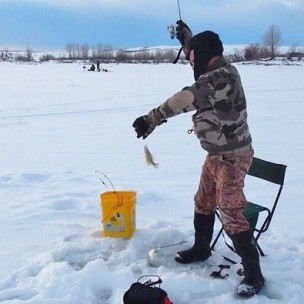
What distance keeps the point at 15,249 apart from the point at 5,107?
383 inches

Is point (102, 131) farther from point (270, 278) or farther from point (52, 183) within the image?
point (270, 278)

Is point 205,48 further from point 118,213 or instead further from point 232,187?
point 118,213

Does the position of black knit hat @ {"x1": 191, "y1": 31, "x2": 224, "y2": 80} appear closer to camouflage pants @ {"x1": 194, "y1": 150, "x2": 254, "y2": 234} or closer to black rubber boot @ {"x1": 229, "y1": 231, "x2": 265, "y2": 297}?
camouflage pants @ {"x1": 194, "y1": 150, "x2": 254, "y2": 234}

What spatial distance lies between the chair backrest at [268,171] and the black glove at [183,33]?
1151 millimetres

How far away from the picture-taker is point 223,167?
3240 millimetres

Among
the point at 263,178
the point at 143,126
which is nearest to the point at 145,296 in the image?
the point at 143,126

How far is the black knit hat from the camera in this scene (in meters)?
3.15

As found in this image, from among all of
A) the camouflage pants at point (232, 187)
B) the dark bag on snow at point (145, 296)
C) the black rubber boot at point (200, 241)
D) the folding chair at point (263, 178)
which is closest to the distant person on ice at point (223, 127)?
the camouflage pants at point (232, 187)

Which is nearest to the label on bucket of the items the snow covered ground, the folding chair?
the snow covered ground

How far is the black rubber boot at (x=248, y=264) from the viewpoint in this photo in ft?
10.5

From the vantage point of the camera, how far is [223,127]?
318 cm

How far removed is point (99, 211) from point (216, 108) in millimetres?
2259

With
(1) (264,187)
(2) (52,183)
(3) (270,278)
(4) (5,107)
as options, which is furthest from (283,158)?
(4) (5,107)

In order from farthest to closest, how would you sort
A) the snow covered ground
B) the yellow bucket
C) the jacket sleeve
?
1. the yellow bucket
2. the snow covered ground
3. the jacket sleeve
